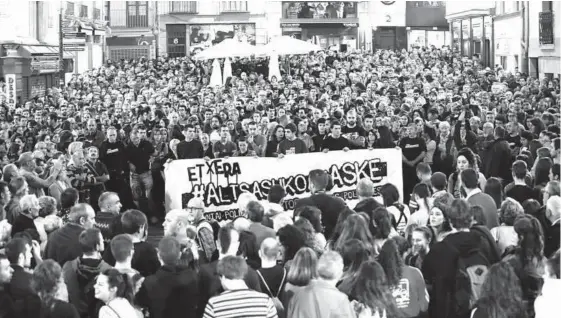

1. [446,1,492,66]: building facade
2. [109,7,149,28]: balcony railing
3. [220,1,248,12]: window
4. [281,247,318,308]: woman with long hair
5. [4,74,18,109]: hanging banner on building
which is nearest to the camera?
[281,247,318,308]: woman with long hair

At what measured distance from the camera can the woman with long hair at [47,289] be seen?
5.84 meters

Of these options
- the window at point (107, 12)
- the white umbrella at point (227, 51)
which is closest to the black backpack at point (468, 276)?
the white umbrella at point (227, 51)

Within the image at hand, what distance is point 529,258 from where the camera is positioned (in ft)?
22.3

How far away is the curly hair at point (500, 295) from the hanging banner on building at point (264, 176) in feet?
19.7

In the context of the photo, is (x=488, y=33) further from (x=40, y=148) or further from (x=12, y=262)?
(x=12, y=262)

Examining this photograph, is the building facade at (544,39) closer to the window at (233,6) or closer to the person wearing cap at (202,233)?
the person wearing cap at (202,233)

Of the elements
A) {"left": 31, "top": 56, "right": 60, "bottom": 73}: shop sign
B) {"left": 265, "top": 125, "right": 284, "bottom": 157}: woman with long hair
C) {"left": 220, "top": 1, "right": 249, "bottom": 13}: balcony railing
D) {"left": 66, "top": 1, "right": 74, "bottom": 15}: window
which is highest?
{"left": 220, "top": 1, "right": 249, "bottom": 13}: balcony railing

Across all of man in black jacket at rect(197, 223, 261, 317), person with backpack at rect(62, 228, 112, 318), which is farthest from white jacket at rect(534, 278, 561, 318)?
person with backpack at rect(62, 228, 112, 318)

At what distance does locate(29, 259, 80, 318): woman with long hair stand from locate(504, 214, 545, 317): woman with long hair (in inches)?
128

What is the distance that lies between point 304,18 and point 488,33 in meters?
16.9

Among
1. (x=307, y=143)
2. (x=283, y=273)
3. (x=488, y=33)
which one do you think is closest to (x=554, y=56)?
(x=488, y=33)

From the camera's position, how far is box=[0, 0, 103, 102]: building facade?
2925 centimetres

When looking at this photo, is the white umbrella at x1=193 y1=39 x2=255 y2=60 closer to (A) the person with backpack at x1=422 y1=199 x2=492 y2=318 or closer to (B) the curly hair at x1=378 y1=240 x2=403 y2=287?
(A) the person with backpack at x1=422 y1=199 x2=492 y2=318

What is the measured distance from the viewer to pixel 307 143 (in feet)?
45.5
